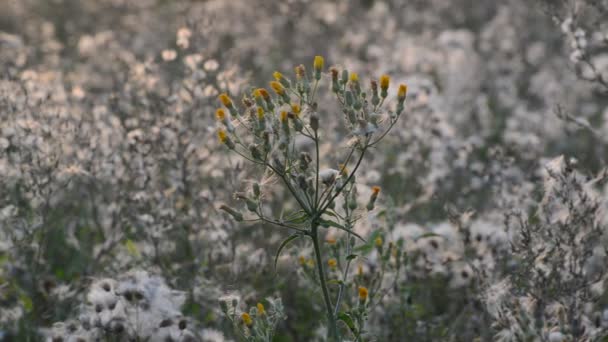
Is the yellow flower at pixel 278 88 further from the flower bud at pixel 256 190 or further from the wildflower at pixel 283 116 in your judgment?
the flower bud at pixel 256 190

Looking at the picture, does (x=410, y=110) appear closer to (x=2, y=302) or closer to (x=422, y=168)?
(x=422, y=168)

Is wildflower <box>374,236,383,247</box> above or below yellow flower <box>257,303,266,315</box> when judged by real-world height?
above

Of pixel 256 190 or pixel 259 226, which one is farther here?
pixel 259 226

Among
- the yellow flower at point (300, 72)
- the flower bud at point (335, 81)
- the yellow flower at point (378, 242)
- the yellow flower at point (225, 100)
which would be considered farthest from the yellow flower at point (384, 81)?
the yellow flower at point (378, 242)

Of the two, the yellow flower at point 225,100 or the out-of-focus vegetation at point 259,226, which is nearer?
the yellow flower at point 225,100

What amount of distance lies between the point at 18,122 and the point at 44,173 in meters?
0.41

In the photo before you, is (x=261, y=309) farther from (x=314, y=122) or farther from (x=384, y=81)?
(x=384, y=81)

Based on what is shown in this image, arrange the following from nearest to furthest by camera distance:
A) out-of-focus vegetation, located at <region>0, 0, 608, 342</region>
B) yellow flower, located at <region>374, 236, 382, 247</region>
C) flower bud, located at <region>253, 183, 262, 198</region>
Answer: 1. flower bud, located at <region>253, 183, 262, 198</region>
2. out-of-focus vegetation, located at <region>0, 0, 608, 342</region>
3. yellow flower, located at <region>374, 236, 382, 247</region>

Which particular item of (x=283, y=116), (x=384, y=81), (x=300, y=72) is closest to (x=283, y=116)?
(x=283, y=116)

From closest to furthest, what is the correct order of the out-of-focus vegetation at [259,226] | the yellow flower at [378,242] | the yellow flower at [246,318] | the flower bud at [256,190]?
1. the yellow flower at [246,318]
2. the flower bud at [256,190]
3. the out-of-focus vegetation at [259,226]
4. the yellow flower at [378,242]

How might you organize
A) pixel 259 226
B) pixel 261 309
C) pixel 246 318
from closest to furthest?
1. pixel 246 318
2. pixel 261 309
3. pixel 259 226

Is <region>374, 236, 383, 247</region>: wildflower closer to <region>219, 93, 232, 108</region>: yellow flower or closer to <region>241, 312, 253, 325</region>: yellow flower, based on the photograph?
<region>241, 312, 253, 325</region>: yellow flower

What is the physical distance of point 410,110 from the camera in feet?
20.0

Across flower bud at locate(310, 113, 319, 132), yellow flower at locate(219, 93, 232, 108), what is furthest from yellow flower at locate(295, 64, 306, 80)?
yellow flower at locate(219, 93, 232, 108)
